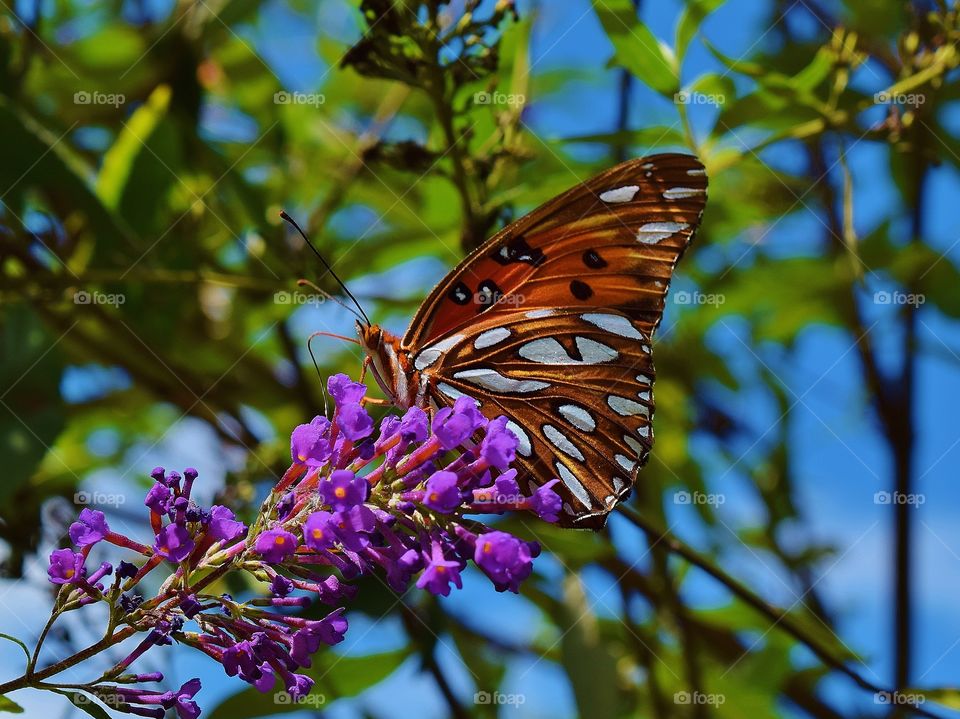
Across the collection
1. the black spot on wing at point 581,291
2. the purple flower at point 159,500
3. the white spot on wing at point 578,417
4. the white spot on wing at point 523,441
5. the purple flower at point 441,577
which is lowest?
the purple flower at point 441,577

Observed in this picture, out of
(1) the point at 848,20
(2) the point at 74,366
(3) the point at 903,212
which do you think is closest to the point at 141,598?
(2) the point at 74,366

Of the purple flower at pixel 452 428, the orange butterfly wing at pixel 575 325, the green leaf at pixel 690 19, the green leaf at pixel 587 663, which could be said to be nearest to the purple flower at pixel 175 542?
the purple flower at pixel 452 428

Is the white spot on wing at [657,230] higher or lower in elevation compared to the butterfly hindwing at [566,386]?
higher

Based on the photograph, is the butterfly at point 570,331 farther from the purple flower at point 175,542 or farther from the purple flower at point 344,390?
the purple flower at point 175,542

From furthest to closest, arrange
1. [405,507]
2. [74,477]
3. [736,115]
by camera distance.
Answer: [74,477] < [736,115] < [405,507]

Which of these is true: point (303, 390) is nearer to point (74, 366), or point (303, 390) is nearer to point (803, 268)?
point (74, 366)

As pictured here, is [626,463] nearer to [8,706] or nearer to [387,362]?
[387,362]

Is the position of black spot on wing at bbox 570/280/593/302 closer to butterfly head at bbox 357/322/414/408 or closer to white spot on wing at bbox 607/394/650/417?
white spot on wing at bbox 607/394/650/417
